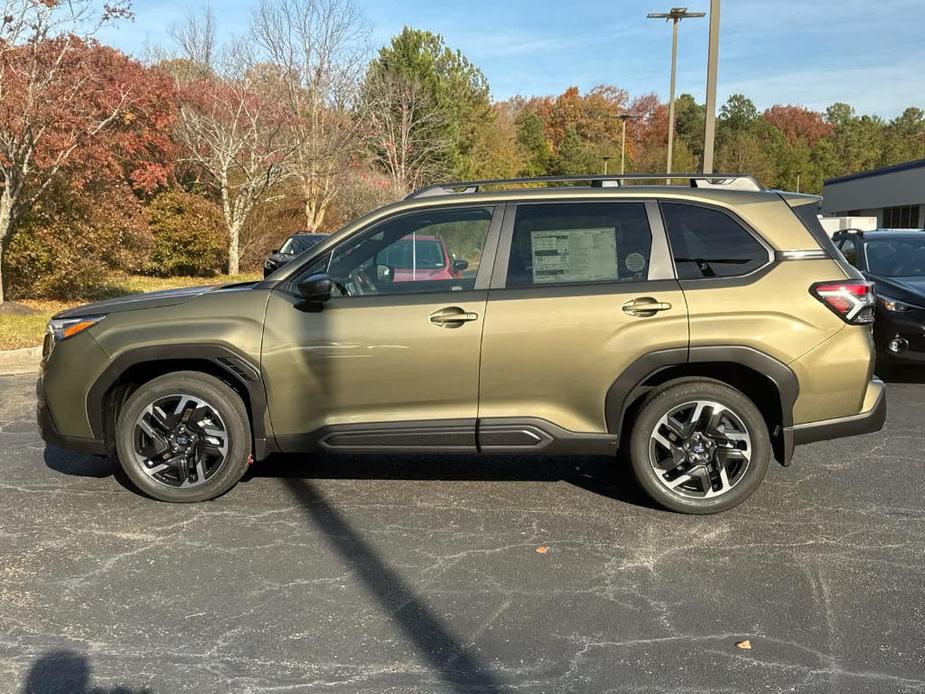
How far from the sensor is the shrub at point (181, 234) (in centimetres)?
2236

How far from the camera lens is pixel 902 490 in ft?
17.2

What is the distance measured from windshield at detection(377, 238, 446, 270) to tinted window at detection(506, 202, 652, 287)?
0.52 metres

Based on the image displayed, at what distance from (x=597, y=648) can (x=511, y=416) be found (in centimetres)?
165

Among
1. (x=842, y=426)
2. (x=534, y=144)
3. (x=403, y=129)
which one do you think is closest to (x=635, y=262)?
(x=842, y=426)

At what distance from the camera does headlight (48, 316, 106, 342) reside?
5.00 m

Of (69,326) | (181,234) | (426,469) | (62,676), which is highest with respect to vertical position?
(181,234)

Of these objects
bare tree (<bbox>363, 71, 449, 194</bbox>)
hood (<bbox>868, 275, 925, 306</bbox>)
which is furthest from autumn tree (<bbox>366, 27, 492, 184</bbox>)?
hood (<bbox>868, 275, 925, 306</bbox>)

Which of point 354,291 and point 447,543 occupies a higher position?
point 354,291

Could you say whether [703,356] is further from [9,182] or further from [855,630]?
[9,182]

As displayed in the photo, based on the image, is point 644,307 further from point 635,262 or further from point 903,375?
point 903,375

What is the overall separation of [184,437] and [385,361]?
4.38 feet

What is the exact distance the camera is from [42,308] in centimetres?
1477

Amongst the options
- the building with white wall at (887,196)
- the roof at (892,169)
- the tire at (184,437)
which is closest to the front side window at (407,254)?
the tire at (184,437)

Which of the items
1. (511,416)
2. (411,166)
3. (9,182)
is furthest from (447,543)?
(411,166)
